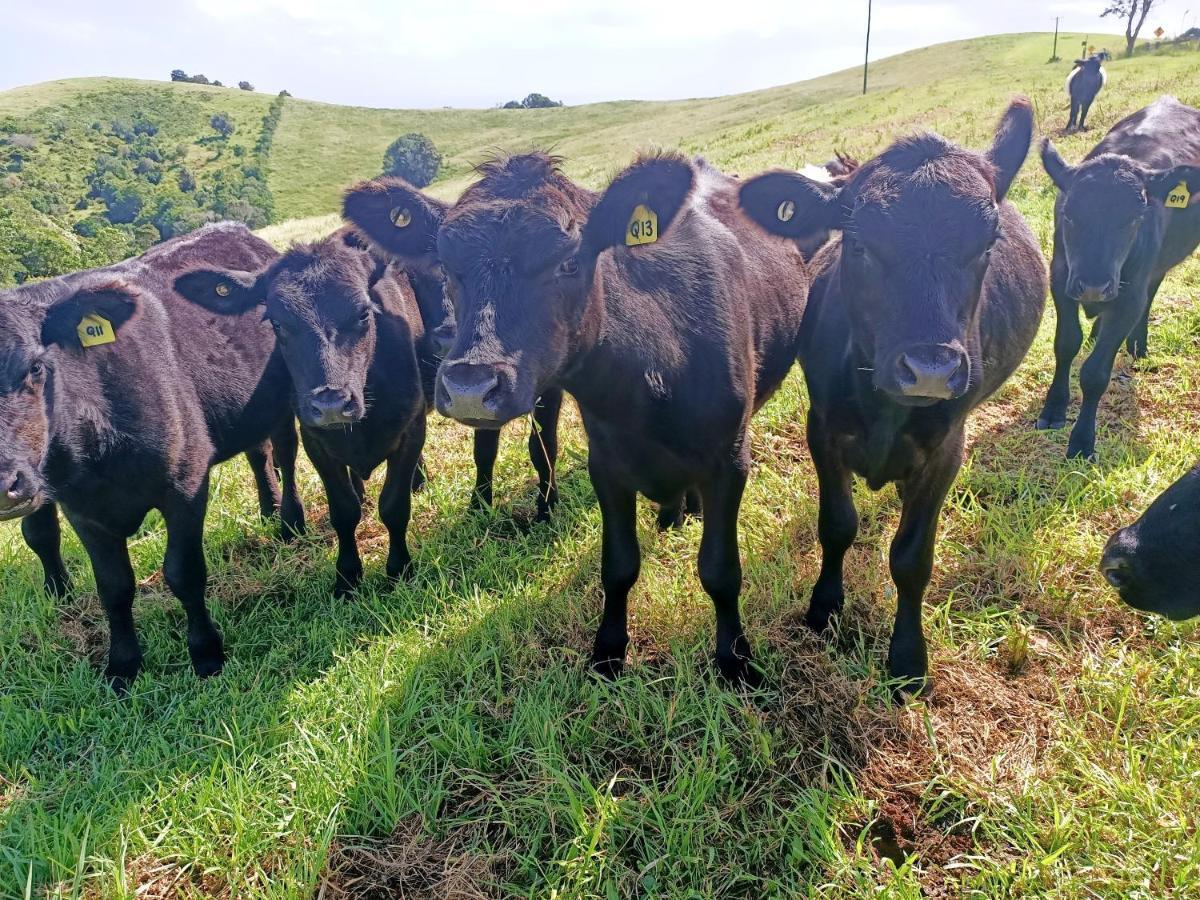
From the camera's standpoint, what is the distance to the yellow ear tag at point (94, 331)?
348cm

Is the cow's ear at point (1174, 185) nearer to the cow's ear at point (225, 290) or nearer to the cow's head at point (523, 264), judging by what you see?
the cow's head at point (523, 264)

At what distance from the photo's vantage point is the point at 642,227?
2.86 metres

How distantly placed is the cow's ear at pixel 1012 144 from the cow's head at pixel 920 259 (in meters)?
0.04

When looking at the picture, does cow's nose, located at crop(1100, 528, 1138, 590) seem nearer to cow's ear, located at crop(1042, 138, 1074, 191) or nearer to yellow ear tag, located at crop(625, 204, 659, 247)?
yellow ear tag, located at crop(625, 204, 659, 247)

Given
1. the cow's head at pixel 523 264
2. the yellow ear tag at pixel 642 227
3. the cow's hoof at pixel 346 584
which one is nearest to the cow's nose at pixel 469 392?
the cow's head at pixel 523 264

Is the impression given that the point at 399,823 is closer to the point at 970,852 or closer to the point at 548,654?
the point at 548,654

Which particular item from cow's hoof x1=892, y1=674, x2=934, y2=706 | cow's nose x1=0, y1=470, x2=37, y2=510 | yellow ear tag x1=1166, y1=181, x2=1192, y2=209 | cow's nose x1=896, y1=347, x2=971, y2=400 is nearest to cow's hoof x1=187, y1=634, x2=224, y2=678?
cow's nose x1=0, y1=470, x2=37, y2=510

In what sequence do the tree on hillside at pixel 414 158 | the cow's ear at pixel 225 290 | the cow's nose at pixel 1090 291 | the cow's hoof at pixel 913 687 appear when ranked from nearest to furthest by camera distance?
1. the cow's hoof at pixel 913 687
2. the cow's ear at pixel 225 290
3. the cow's nose at pixel 1090 291
4. the tree on hillside at pixel 414 158

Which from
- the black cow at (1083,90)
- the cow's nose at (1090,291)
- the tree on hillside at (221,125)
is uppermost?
the tree on hillside at (221,125)

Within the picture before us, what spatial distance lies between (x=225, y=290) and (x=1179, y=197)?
21.6 ft

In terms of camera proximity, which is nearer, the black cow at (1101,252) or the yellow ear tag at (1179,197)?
the black cow at (1101,252)

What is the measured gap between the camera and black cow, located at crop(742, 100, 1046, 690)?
8.01 feet

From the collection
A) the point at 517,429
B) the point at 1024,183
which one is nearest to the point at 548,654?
the point at 517,429

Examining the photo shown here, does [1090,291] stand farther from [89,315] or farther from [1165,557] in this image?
[89,315]
